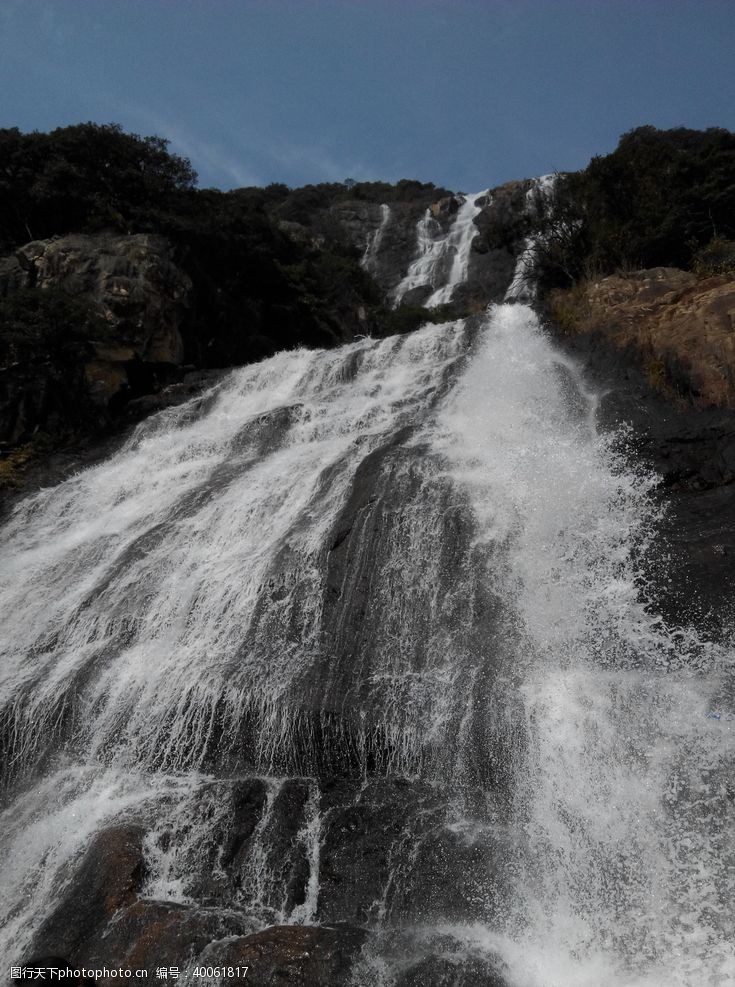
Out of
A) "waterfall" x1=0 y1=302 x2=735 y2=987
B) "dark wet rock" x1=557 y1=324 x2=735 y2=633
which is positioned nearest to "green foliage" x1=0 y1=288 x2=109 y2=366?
"waterfall" x1=0 y1=302 x2=735 y2=987

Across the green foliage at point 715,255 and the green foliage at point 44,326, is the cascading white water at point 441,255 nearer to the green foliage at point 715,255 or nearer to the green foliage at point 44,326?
the green foliage at point 715,255

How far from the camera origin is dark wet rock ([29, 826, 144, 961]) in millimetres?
5508

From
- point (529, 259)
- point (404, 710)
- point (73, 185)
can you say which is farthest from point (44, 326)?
point (529, 259)

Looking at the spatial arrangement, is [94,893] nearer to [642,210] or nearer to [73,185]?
[642,210]

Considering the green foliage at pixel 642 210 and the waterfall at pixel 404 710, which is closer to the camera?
the waterfall at pixel 404 710

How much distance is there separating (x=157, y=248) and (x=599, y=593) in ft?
57.5

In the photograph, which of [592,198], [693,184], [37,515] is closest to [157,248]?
[37,515]

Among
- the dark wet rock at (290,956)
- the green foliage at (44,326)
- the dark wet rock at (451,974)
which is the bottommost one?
the dark wet rock at (451,974)

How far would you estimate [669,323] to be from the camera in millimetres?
11352

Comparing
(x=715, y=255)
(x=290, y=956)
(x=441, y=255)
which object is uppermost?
(x=441, y=255)

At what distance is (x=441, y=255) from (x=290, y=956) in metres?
39.9

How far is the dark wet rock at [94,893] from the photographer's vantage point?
551 centimetres

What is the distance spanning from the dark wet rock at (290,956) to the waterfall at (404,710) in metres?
0.23

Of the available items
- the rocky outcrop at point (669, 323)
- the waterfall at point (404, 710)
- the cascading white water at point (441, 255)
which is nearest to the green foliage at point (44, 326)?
the waterfall at point (404, 710)
